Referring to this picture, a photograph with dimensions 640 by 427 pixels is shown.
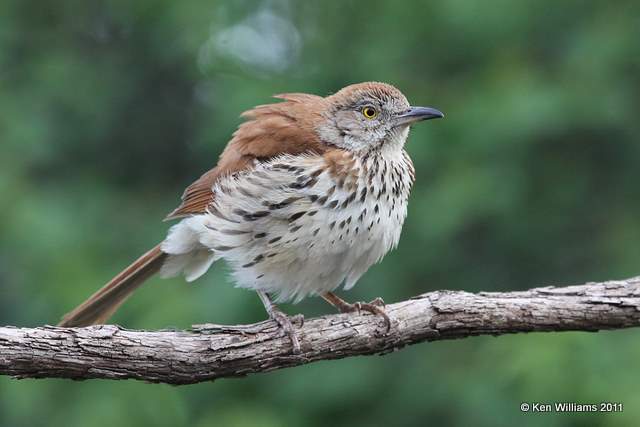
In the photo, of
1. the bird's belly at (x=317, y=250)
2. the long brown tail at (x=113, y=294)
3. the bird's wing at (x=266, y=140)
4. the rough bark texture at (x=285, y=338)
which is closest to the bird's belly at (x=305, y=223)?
the bird's belly at (x=317, y=250)

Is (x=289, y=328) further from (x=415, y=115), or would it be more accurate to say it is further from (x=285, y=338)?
(x=415, y=115)

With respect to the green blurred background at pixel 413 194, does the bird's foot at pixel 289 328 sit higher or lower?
lower

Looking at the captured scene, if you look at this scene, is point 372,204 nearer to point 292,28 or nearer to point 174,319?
point 174,319

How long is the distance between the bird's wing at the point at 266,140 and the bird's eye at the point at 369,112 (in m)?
0.22

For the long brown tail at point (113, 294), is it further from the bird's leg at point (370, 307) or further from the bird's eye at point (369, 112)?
the bird's eye at point (369, 112)

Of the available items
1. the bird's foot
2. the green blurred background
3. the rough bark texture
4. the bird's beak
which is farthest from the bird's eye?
the green blurred background

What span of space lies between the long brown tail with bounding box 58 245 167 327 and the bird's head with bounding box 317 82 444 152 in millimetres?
1155

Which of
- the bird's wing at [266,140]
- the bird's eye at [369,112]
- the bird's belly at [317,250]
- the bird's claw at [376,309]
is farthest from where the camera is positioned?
the bird's eye at [369,112]

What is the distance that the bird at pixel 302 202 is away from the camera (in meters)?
4.52

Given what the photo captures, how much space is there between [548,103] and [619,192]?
3.88 feet

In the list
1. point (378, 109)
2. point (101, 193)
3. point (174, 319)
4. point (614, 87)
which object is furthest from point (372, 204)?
point (101, 193)

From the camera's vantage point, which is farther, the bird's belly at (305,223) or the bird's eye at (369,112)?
the bird's eye at (369,112)

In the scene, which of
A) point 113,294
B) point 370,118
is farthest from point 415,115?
point 113,294

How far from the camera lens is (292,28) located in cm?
838
